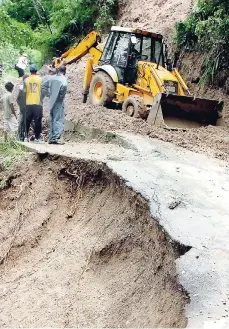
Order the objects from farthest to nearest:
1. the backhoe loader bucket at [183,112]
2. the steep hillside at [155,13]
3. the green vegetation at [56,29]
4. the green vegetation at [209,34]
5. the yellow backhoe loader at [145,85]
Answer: the green vegetation at [56,29]
the steep hillside at [155,13]
the green vegetation at [209,34]
the yellow backhoe loader at [145,85]
the backhoe loader bucket at [183,112]

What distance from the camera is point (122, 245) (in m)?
6.73

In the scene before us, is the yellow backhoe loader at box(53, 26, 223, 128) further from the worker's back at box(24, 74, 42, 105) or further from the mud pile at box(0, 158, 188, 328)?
the mud pile at box(0, 158, 188, 328)

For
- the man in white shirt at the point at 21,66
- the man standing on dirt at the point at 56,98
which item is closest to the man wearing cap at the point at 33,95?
the man standing on dirt at the point at 56,98

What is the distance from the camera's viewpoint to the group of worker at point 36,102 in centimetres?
1027

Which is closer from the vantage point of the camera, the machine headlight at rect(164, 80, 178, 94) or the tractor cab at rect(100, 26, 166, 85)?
the machine headlight at rect(164, 80, 178, 94)

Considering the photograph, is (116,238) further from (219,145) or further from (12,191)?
(219,145)

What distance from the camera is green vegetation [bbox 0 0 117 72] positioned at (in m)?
20.1

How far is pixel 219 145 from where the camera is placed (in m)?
11.2

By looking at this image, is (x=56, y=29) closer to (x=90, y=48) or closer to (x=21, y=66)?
(x=21, y=66)

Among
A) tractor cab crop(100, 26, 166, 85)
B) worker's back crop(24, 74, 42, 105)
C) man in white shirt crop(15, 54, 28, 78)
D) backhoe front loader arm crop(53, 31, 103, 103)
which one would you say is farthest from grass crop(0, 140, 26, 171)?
man in white shirt crop(15, 54, 28, 78)

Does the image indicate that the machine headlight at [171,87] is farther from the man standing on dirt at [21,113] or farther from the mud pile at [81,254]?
the mud pile at [81,254]

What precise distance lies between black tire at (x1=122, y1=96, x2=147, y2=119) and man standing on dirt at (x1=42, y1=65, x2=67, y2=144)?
8.95 feet

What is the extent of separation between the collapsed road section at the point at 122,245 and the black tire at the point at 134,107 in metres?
3.35

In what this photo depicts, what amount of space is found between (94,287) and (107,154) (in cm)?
311
